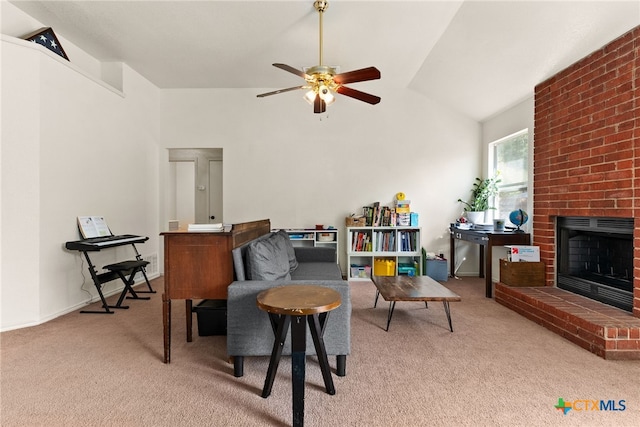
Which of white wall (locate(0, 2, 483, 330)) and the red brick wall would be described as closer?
the red brick wall

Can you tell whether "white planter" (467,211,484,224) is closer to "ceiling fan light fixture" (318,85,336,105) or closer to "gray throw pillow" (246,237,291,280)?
"ceiling fan light fixture" (318,85,336,105)

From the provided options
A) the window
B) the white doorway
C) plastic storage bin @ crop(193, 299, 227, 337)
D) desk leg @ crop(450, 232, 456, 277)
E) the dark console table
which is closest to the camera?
plastic storage bin @ crop(193, 299, 227, 337)

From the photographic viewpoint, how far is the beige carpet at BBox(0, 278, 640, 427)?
159cm

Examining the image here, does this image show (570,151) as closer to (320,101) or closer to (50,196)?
(320,101)

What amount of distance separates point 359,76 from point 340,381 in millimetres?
2150

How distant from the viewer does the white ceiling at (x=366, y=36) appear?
2.77m

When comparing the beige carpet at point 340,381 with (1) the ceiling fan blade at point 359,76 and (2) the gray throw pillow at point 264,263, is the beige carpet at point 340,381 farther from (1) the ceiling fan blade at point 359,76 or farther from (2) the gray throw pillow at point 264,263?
(1) the ceiling fan blade at point 359,76

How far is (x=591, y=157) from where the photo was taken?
277cm

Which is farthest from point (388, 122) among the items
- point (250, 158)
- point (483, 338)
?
point (483, 338)

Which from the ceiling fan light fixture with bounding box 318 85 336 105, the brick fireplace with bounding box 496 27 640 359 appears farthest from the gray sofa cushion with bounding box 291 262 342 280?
the brick fireplace with bounding box 496 27 640 359

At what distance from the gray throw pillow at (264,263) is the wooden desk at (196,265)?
0.45 ft

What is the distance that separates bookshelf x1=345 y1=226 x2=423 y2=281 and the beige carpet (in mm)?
1818

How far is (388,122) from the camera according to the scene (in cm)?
493

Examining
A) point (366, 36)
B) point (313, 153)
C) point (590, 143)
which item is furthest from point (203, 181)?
point (590, 143)
